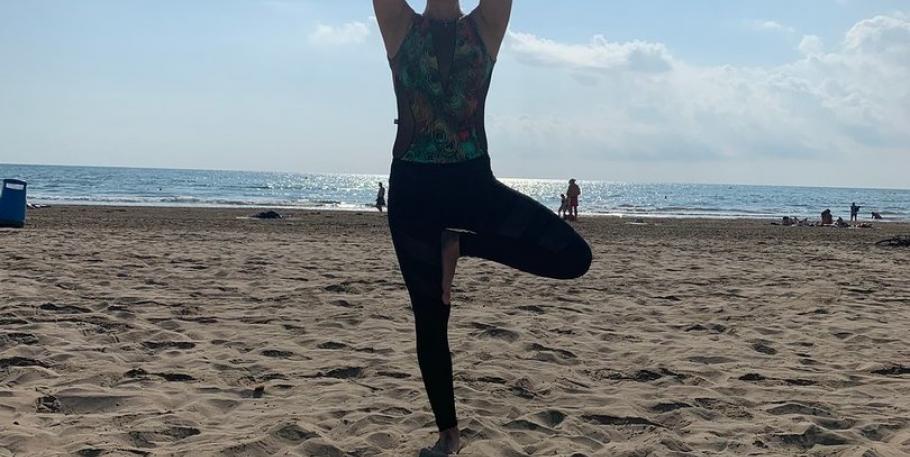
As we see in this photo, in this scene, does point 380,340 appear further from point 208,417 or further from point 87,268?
point 87,268

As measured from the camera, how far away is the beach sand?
3559 millimetres

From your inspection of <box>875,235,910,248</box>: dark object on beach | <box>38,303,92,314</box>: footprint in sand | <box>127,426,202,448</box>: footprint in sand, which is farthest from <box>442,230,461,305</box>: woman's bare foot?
<box>875,235,910,248</box>: dark object on beach

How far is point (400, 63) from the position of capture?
3.02 m

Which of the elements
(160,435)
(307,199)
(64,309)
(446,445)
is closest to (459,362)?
(446,445)

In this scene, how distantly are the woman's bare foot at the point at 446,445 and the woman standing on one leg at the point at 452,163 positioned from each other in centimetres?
78

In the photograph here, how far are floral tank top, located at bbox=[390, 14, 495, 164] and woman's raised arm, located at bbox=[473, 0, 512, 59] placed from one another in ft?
0.11

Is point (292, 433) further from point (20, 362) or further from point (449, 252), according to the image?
point (20, 362)

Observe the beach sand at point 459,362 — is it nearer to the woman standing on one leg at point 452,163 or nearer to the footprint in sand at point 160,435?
the footprint in sand at point 160,435

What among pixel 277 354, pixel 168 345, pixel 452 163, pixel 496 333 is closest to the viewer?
pixel 452 163

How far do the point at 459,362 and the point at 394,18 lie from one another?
107 inches

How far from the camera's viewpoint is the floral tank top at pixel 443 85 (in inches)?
116

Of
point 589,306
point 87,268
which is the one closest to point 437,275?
point 589,306

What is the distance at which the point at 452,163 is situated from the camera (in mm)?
2928

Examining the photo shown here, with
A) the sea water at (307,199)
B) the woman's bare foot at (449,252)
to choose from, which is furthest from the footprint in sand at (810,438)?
the sea water at (307,199)
